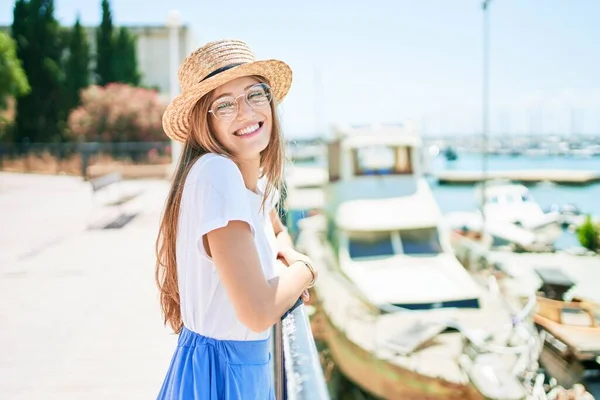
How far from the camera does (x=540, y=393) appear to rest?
24.4ft

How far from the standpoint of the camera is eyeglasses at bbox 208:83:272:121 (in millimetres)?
1346

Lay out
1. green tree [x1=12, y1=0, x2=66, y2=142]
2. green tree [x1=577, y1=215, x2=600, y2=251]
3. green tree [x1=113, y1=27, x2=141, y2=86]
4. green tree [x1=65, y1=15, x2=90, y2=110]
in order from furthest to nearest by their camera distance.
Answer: green tree [x1=113, y1=27, x2=141, y2=86] → green tree [x1=65, y1=15, x2=90, y2=110] → green tree [x1=12, y1=0, x2=66, y2=142] → green tree [x1=577, y1=215, x2=600, y2=251]

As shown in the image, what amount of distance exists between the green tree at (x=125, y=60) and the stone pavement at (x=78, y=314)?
2296 cm

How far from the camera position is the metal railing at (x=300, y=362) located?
101 cm

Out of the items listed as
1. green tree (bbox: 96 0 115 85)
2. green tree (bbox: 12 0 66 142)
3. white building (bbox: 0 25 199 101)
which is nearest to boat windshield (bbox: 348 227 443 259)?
green tree (bbox: 12 0 66 142)

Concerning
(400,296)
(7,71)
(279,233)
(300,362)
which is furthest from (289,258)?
(7,71)

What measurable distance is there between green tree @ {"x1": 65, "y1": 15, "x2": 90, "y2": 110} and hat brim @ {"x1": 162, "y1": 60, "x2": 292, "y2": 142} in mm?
28598

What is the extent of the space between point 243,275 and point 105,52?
3127 centimetres

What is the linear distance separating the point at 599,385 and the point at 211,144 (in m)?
9.36

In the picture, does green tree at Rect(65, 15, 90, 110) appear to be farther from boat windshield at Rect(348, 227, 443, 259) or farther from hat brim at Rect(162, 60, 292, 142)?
hat brim at Rect(162, 60, 292, 142)

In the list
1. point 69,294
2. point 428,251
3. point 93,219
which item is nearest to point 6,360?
point 69,294

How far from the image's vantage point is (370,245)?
487 inches

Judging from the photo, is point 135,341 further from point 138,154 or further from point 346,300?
point 138,154

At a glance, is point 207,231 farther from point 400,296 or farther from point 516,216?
point 516,216
